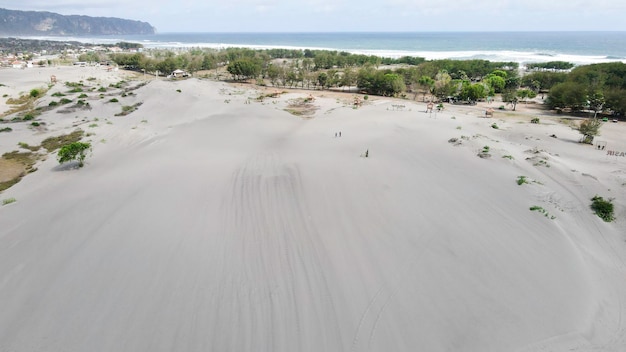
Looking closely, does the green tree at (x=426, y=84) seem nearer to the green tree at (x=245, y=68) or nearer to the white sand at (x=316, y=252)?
the white sand at (x=316, y=252)

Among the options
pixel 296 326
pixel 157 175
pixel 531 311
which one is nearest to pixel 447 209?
pixel 531 311

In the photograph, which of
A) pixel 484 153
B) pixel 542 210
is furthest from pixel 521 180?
pixel 484 153

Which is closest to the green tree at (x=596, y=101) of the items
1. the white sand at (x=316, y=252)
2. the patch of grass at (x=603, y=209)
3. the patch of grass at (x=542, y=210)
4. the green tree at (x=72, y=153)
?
the white sand at (x=316, y=252)

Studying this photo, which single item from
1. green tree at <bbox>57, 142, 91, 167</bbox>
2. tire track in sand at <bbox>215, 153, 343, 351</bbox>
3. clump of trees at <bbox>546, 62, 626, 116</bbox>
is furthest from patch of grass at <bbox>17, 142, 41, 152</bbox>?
clump of trees at <bbox>546, 62, 626, 116</bbox>

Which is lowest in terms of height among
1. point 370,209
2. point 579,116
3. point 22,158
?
point 22,158

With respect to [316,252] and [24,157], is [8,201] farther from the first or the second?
[316,252]

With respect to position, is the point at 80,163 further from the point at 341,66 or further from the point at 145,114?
the point at 341,66

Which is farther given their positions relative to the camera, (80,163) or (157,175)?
(80,163)
